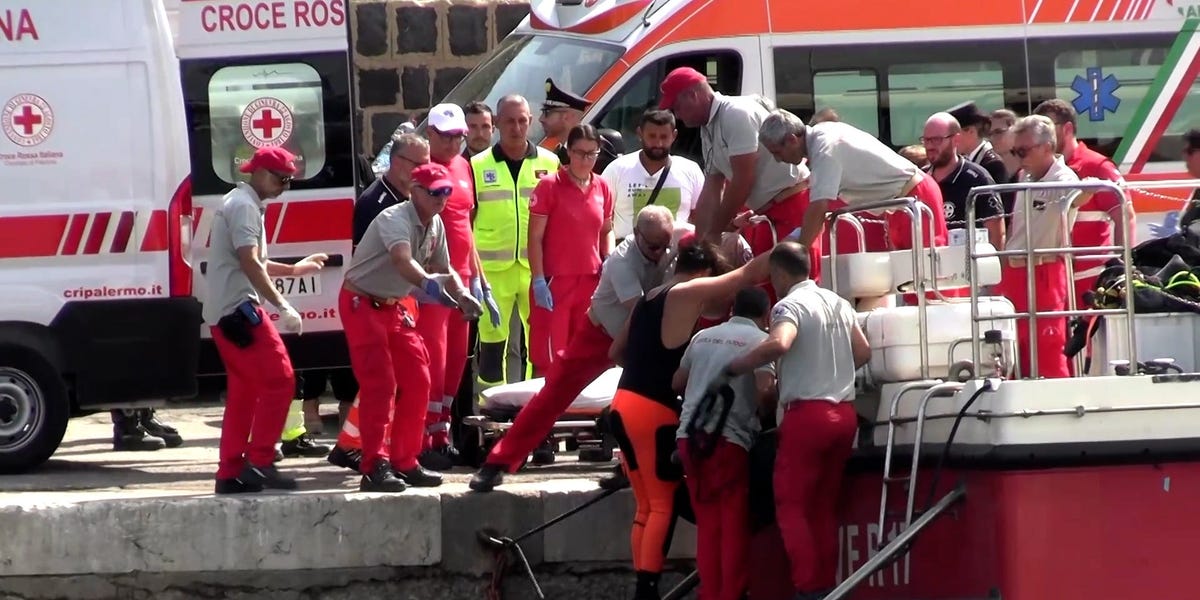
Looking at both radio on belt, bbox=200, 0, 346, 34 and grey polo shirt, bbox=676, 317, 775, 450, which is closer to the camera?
grey polo shirt, bbox=676, 317, 775, 450

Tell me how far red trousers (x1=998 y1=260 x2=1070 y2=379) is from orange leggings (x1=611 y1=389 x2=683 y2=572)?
58.5 inches

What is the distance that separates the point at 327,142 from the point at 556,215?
1597 millimetres

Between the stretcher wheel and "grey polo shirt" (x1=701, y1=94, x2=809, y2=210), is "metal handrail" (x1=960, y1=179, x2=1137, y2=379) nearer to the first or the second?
"grey polo shirt" (x1=701, y1=94, x2=809, y2=210)

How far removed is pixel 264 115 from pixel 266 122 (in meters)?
0.04

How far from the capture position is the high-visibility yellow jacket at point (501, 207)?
419 inches

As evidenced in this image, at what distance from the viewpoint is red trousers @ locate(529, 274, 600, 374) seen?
10.3 m

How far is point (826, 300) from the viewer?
791 cm

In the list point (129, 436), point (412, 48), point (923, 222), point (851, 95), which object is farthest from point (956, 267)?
point (412, 48)

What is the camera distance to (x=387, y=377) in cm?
898

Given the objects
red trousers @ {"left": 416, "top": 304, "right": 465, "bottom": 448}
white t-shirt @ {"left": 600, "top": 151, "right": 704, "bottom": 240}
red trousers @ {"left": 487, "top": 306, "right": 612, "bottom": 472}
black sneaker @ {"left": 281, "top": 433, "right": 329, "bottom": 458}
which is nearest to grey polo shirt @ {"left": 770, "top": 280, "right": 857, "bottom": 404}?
red trousers @ {"left": 487, "top": 306, "right": 612, "bottom": 472}

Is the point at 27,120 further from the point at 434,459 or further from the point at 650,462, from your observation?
the point at 650,462

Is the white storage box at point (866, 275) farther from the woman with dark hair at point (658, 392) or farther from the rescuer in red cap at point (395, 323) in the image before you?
the rescuer in red cap at point (395, 323)

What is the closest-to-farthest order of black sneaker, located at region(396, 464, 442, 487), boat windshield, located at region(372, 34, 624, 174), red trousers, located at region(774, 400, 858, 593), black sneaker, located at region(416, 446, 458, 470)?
red trousers, located at region(774, 400, 858, 593), black sneaker, located at region(396, 464, 442, 487), black sneaker, located at region(416, 446, 458, 470), boat windshield, located at region(372, 34, 624, 174)

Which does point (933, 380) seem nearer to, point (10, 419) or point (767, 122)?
point (767, 122)
